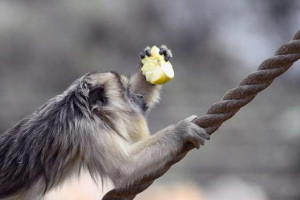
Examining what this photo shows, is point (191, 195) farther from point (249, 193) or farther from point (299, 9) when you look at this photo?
point (299, 9)

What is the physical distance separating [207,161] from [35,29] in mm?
8407

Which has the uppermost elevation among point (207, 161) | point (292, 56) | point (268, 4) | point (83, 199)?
point (268, 4)

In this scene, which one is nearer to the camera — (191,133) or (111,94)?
(191,133)

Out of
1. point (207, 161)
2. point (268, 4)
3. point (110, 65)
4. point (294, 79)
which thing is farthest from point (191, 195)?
point (268, 4)

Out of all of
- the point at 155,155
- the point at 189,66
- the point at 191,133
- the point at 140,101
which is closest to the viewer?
the point at 191,133

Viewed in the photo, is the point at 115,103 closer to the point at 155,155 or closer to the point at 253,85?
the point at 155,155

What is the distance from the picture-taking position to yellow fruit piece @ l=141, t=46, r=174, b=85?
653 centimetres

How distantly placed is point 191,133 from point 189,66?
625 inches

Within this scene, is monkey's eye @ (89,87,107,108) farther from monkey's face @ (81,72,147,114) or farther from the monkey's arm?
the monkey's arm

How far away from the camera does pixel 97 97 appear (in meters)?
6.31

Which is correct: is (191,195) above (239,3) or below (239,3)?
below

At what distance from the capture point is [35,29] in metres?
22.4

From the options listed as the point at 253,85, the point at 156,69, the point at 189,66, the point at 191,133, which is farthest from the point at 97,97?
the point at 189,66

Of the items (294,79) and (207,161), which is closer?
(207,161)
